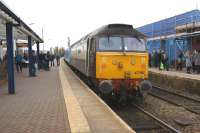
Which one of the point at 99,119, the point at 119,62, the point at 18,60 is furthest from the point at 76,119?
the point at 18,60

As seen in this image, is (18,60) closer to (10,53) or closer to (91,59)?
(10,53)

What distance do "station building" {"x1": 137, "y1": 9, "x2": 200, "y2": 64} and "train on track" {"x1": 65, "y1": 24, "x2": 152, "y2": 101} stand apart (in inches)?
460

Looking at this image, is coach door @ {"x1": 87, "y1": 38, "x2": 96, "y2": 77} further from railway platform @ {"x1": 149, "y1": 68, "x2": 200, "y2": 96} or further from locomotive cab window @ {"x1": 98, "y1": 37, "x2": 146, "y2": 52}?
railway platform @ {"x1": 149, "y1": 68, "x2": 200, "y2": 96}

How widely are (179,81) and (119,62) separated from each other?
27.2 feet

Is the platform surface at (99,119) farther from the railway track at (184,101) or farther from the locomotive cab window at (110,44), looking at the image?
the railway track at (184,101)

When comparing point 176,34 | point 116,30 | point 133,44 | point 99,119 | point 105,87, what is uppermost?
point 176,34

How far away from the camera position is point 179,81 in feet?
72.3

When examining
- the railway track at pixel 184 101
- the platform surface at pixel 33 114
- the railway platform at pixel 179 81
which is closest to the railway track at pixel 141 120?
the railway track at pixel 184 101

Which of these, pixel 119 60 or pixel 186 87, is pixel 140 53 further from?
pixel 186 87

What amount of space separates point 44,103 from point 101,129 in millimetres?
4340

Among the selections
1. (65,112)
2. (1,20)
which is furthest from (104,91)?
(1,20)

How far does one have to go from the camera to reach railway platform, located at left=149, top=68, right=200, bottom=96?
19766 millimetres

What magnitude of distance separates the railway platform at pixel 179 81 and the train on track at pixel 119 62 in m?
5.40

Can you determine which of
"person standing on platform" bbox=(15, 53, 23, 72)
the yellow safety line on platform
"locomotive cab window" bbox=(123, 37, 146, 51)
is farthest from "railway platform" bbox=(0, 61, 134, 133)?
"person standing on platform" bbox=(15, 53, 23, 72)
